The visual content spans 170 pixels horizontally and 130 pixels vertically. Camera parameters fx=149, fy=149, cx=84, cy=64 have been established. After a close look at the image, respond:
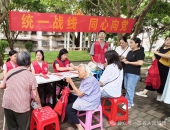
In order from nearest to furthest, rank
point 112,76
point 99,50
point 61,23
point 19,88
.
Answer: point 19,88 → point 112,76 → point 61,23 → point 99,50

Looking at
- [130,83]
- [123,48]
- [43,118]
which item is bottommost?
[43,118]

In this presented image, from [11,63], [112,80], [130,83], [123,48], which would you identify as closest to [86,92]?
[112,80]

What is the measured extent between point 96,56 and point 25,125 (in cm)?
285

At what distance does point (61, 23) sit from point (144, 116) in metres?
3.11

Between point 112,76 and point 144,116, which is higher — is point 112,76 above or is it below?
above

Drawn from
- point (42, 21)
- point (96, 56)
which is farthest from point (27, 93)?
point (96, 56)

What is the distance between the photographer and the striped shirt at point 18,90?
198 centimetres

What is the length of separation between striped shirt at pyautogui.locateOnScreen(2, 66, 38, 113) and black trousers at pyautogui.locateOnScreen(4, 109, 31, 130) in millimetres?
98

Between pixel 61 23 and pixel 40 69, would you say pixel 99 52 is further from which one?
pixel 40 69

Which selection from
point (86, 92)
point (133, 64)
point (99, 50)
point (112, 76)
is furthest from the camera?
point (99, 50)

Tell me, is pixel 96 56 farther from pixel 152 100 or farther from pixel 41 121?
pixel 41 121

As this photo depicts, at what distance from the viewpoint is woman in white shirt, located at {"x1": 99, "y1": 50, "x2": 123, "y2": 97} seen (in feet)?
9.69

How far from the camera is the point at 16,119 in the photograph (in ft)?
7.10

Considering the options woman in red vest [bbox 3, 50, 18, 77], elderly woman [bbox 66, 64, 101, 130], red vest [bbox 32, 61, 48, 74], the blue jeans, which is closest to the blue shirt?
elderly woman [bbox 66, 64, 101, 130]
